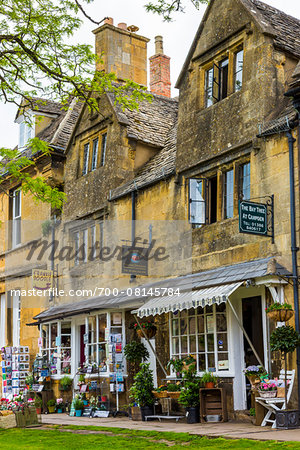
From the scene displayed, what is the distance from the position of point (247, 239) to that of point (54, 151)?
1101 centimetres

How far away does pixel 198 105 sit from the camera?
17016mm

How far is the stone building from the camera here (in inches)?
559

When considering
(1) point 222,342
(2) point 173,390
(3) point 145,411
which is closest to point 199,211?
(1) point 222,342

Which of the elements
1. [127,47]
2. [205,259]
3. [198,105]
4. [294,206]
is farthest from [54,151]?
[294,206]

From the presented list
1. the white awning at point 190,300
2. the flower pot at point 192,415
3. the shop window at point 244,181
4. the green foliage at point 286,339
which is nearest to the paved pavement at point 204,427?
the flower pot at point 192,415

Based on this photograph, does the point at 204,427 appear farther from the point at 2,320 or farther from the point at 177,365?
the point at 2,320

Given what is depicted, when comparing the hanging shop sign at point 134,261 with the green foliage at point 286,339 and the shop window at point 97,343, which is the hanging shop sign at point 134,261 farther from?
the green foliage at point 286,339

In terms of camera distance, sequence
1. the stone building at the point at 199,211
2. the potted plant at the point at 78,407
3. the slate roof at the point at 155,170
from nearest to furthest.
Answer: the stone building at the point at 199,211 → the slate roof at the point at 155,170 → the potted plant at the point at 78,407

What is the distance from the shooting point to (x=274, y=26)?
16.1 m

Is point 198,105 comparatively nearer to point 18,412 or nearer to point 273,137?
point 273,137

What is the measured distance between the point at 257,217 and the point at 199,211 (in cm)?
282

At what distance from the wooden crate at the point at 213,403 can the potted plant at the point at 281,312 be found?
2.44 metres

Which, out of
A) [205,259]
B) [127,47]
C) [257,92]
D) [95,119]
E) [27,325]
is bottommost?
[27,325]

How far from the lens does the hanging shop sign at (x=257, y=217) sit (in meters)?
13.2
